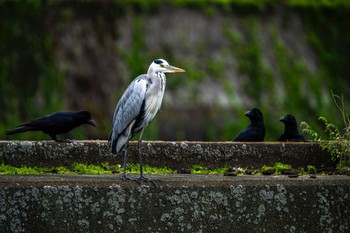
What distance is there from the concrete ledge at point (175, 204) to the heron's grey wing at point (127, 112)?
0.73 m

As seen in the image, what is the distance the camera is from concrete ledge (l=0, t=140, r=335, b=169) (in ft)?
30.2

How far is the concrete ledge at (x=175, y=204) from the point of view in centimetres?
692

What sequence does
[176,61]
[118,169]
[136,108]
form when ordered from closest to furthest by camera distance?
1. [136,108]
2. [118,169]
3. [176,61]

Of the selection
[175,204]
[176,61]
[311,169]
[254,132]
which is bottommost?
[175,204]

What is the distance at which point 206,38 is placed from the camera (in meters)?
24.2

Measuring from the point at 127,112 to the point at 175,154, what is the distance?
4.48 ft

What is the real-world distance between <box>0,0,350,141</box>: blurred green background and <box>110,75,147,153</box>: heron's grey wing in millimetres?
13150

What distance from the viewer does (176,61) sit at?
23531mm

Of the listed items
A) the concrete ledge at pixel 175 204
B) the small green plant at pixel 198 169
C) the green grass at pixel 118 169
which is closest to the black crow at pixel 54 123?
the green grass at pixel 118 169

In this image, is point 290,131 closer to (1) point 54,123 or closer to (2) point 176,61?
(1) point 54,123

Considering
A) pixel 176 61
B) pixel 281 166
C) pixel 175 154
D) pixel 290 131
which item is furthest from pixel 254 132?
pixel 176 61

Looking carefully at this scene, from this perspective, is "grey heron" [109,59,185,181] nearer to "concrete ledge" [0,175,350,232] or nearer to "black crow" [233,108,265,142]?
"concrete ledge" [0,175,350,232]

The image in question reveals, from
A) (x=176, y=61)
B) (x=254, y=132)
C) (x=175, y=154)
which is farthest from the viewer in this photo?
(x=176, y=61)

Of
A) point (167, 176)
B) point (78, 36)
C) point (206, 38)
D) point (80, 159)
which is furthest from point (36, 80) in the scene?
point (167, 176)
